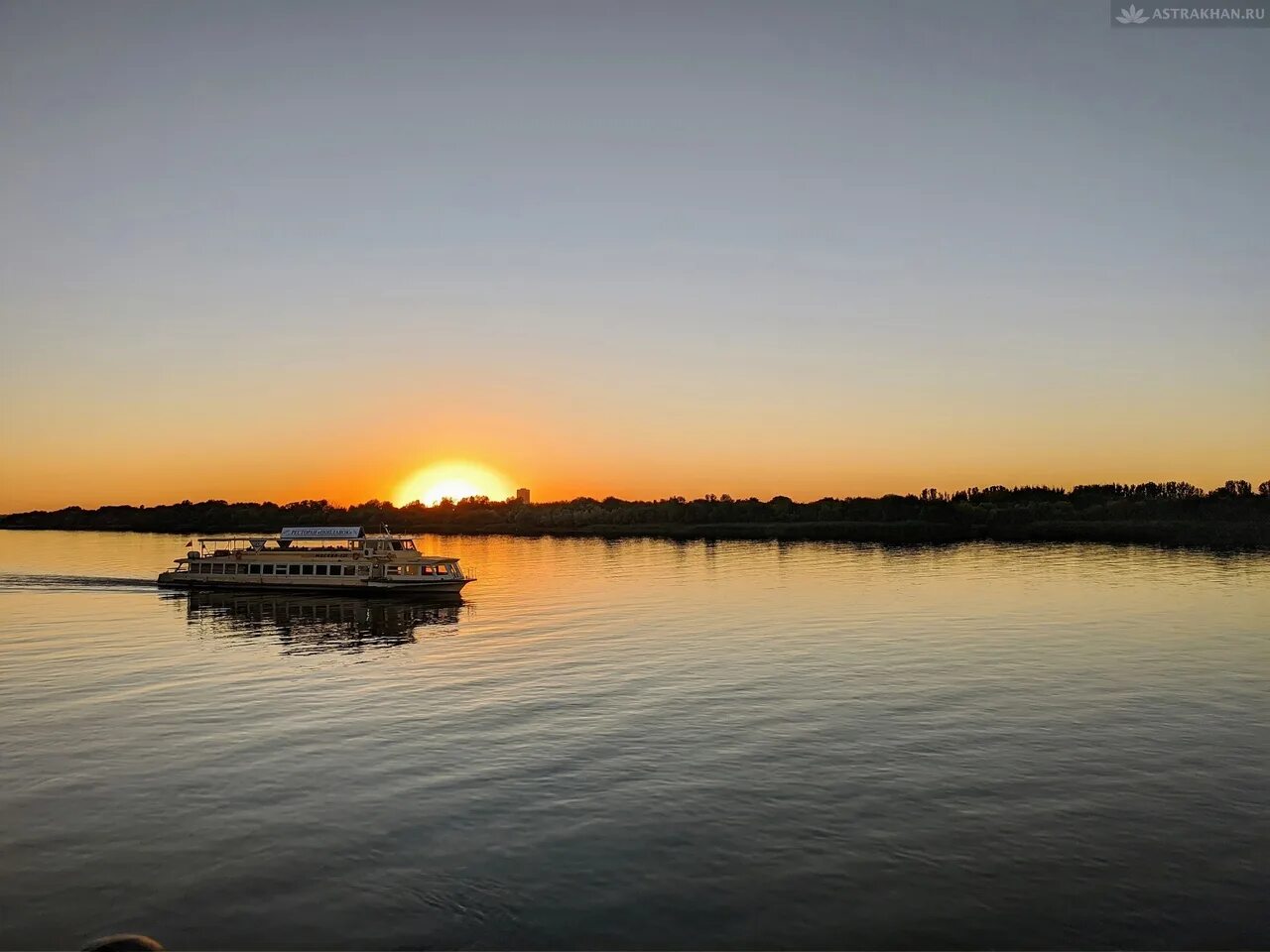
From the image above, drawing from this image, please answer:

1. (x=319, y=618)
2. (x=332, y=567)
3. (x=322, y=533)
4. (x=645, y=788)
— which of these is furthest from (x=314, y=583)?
(x=645, y=788)

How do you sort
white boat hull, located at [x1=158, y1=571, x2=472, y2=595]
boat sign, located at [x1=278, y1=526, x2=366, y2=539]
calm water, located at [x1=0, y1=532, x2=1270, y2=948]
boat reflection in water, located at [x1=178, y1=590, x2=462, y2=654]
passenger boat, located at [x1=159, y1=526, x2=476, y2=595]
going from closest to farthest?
Result: calm water, located at [x1=0, y1=532, x2=1270, y2=948]
boat reflection in water, located at [x1=178, y1=590, x2=462, y2=654]
white boat hull, located at [x1=158, y1=571, x2=472, y2=595]
passenger boat, located at [x1=159, y1=526, x2=476, y2=595]
boat sign, located at [x1=278, y1=526, x2=366, y2=539]

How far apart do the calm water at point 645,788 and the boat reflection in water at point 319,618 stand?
2.04 m

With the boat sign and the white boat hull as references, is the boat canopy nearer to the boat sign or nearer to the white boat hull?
the boat sign

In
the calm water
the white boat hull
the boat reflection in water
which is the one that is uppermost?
the white boat hull

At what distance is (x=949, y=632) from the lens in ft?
197

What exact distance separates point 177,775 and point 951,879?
2422 cm

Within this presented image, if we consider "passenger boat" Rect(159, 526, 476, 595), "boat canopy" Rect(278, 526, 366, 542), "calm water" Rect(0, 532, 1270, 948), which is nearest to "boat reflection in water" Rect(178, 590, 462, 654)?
"passenger boat" Rect(159, 526, 476, 595)

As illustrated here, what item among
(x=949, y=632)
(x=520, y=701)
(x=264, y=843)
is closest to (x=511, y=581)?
(x=949, y=632)

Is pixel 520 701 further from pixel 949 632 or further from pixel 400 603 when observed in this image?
pixel 400 603

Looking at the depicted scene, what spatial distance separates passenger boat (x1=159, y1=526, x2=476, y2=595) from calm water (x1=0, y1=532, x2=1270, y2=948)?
2571cm

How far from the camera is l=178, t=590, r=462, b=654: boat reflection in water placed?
62.8 meters

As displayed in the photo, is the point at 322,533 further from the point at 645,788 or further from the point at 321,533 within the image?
the point at 645,788

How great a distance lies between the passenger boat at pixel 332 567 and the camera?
289 ft

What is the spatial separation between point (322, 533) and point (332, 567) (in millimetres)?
5279
